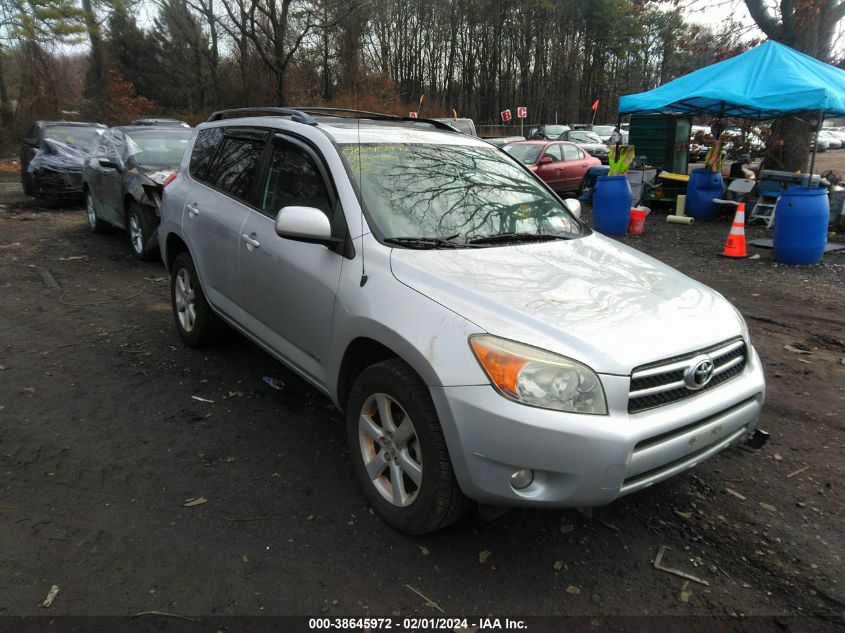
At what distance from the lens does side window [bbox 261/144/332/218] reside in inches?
130

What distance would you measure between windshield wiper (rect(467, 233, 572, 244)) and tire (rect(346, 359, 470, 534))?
35.6 inches

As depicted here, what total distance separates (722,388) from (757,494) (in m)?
0.87

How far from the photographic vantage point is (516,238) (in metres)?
3.27

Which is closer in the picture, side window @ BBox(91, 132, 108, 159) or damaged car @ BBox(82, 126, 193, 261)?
damaged car @ BBox(82, 126, 193, 261)

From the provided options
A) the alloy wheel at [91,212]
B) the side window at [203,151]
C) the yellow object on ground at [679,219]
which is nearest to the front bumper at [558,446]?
the side window at [203,151]

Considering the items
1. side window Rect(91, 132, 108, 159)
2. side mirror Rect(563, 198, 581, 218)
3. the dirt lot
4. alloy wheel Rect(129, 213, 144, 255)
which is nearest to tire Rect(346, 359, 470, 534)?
the dirt lot

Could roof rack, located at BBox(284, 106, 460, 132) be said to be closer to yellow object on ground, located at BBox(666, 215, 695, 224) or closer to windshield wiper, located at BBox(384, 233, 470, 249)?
windshield wiper, located at BBox(384, 233, 470, 249)

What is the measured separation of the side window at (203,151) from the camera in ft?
15.2

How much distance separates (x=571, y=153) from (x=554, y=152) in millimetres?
Result: 742

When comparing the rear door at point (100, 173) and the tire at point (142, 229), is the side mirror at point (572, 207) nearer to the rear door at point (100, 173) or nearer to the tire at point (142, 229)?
the tire at point (142, 229)

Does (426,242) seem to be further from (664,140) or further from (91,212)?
(664,140)

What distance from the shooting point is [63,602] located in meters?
2.33

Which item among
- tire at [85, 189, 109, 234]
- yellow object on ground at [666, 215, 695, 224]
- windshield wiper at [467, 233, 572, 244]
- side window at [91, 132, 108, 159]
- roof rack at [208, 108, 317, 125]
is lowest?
yellow object on ground at [666, 215, 695, 224]

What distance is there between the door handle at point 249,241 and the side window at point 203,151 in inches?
42.0
